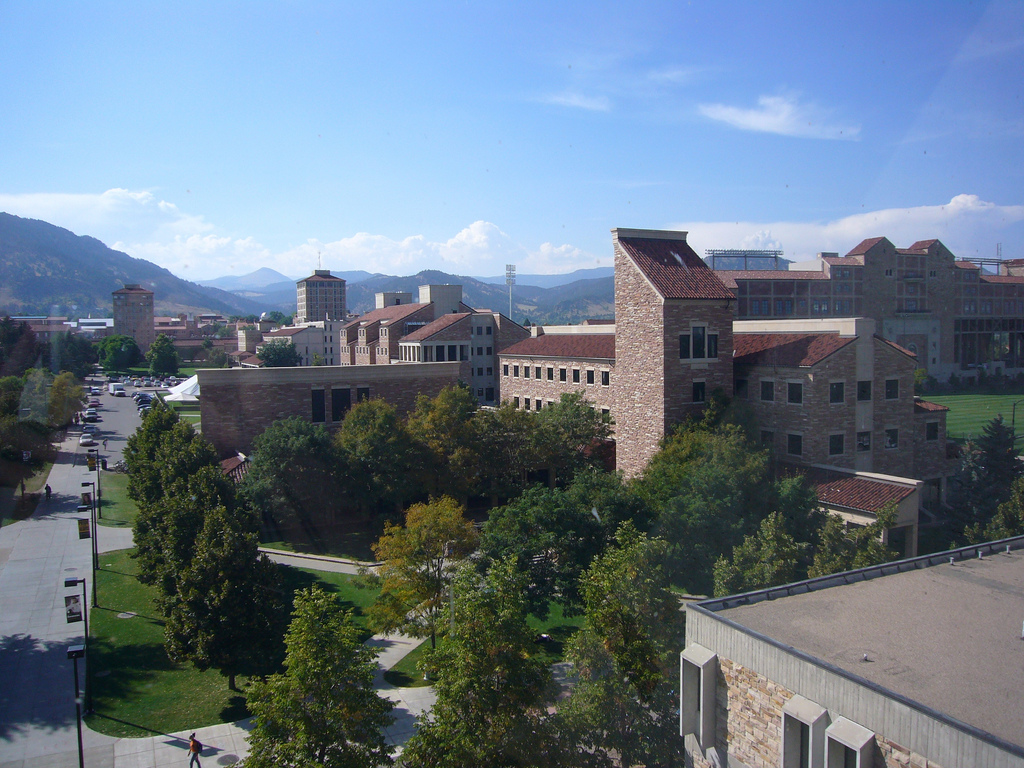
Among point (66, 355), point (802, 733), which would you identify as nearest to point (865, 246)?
point (802, 733)

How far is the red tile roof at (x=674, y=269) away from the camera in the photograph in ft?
110

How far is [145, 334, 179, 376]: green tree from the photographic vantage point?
112875 mm

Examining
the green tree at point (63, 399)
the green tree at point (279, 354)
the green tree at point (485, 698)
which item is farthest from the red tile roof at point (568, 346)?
the green tree at point (279, 354)

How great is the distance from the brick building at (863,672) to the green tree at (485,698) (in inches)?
109

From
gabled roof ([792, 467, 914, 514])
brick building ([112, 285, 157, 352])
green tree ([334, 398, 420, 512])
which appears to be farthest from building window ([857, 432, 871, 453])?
brick building ([112, 285, 157, 352])

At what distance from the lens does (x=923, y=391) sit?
73.3 m

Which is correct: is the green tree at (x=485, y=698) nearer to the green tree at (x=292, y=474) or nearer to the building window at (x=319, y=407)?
the green tree at (x=292, y=474)

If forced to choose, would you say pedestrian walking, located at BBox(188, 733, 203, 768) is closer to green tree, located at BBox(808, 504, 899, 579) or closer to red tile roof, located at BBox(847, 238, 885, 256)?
green tree, located at BBox(808, 504, 899, 579)

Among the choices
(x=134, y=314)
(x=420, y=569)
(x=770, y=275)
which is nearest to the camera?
(x=420, y=569)

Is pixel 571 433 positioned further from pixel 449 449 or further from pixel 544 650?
pixel 544 650

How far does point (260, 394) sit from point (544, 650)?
2566 cm

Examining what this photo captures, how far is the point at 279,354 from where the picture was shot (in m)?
102

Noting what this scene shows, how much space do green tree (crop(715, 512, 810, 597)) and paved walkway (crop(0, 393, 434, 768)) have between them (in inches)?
351

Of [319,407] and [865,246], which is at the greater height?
[865,246]
